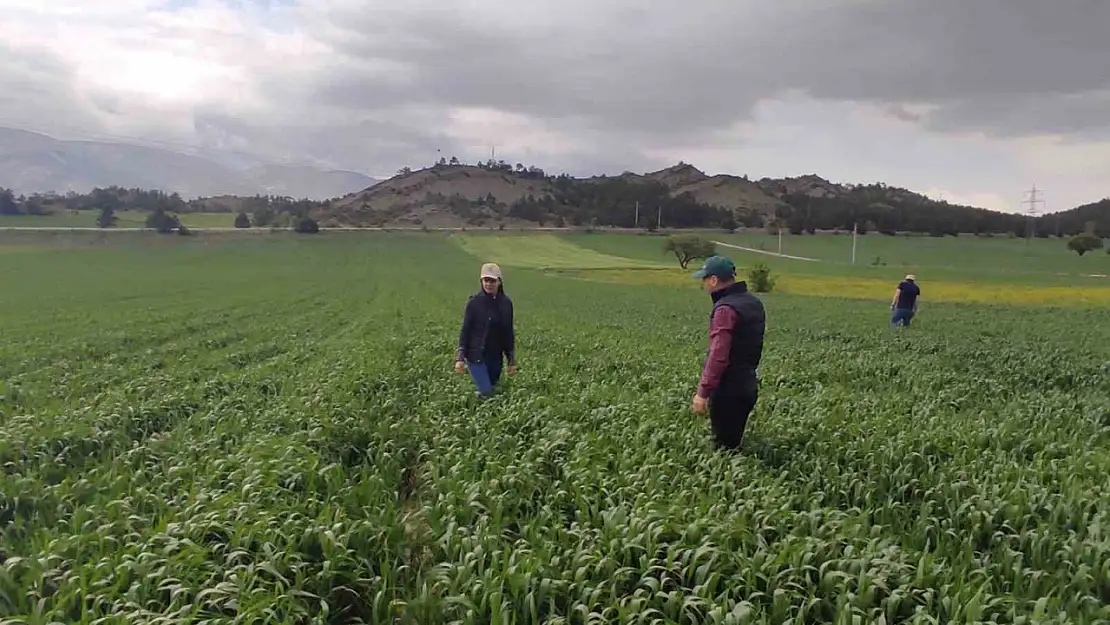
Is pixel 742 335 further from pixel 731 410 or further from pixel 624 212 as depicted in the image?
pixel 624 212

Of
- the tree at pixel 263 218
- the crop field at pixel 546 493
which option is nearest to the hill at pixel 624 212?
the tree at pixel 263 218

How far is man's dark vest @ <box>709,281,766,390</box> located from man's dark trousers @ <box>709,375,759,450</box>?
5cm

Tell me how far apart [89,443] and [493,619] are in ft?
20.1

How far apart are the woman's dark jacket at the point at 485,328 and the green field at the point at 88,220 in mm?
130515

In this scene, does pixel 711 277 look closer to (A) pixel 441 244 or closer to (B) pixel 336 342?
(B) pixel 336 342

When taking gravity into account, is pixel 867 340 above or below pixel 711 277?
below

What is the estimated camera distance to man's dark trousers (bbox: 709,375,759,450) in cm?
673

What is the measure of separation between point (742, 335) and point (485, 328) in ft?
13.0

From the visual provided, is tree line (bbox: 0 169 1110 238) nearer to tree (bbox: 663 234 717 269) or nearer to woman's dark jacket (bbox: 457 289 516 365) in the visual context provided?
tree (bbox: 663 234 717 269)

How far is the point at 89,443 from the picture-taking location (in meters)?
7.39

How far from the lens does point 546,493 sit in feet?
Result: 19.5

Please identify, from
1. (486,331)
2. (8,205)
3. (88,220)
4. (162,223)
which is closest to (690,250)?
(486,331)

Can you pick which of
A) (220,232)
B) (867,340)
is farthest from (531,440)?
(220,232)

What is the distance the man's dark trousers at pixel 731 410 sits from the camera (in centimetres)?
673
